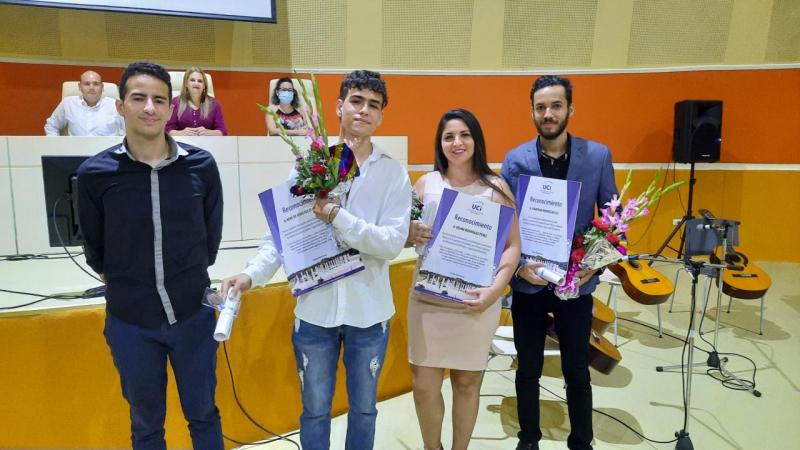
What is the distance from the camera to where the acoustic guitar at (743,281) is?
355 cm

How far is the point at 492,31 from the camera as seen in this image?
20.0 ft

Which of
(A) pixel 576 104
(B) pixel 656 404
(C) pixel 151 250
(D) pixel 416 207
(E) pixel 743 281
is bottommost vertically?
(B) pixel 656 404

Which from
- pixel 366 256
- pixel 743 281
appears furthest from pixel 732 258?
pixel 366 256

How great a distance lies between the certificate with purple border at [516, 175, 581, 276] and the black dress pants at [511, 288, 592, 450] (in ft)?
0.56

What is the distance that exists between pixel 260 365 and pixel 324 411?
0.79 m

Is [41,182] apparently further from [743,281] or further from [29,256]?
[743,281]

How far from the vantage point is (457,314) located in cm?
184

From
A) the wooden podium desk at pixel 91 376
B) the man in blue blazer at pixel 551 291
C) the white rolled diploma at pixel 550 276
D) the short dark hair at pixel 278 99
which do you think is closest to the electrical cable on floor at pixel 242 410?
the wooden podium desk at pixel 91 376

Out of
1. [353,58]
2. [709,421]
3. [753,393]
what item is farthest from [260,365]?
[353,58]

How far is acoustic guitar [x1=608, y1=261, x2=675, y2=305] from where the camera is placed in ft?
10.6

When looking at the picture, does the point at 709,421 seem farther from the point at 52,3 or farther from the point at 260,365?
the point at 52,3

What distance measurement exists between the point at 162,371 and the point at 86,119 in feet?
12.3

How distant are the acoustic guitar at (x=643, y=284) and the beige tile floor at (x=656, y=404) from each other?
459 millimetres

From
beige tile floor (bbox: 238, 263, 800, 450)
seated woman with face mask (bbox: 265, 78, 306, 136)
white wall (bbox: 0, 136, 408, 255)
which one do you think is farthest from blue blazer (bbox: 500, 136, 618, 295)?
seated woman with face mask (bbox: 265, 78, 306, 136)
